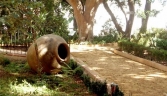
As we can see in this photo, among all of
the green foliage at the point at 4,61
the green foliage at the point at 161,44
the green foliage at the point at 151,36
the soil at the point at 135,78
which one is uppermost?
the green foliage at the point at 151,36

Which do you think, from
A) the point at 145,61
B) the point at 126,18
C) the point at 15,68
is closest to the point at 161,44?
the point at 145,61

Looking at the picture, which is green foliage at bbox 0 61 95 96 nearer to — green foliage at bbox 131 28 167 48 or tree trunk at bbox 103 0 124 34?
green foliage at bbox 131 28 167 48

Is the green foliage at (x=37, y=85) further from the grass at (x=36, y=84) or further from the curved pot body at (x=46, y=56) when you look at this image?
the curved pot body at (x=46, y=56)

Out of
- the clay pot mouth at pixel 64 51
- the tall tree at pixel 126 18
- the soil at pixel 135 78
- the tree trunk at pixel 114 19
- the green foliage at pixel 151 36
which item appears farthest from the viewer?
the tree trunk at pixel 114 19

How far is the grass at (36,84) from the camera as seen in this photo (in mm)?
6023

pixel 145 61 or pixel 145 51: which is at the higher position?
pixel 145 51

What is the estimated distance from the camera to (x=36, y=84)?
22.2 ft

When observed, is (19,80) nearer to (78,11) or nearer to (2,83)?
(2,83)

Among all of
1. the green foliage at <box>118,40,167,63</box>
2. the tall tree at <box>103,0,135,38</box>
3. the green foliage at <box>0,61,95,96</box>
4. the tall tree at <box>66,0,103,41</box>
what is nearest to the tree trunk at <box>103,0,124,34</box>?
the tall tree at <box>103,0,135,38</box>

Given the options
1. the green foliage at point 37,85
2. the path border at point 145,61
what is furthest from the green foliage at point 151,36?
the green foliage at point 37,85

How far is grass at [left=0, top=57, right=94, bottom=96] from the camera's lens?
602 centimetres

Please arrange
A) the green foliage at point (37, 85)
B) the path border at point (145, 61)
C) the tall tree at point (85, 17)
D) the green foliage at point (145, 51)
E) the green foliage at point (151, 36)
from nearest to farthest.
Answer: the green foliage at point (37, 85)
the path border at point (145, 61)
the green foliage at point (145, 51)
the green foliage at point (151, 36)
the tall tree at point (85, 17)

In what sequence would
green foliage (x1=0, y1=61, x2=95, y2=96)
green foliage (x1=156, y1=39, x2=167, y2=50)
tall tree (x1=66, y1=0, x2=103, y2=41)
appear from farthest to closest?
tall tree (x1=66, y1=0, x2=103, y2=41) < green foliage (x1=156, y1=39, x2=167, y2=50) < green foliage (x1=0, y1=61, x2=95, y2=96)

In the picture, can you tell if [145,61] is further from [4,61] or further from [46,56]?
[4,61]
